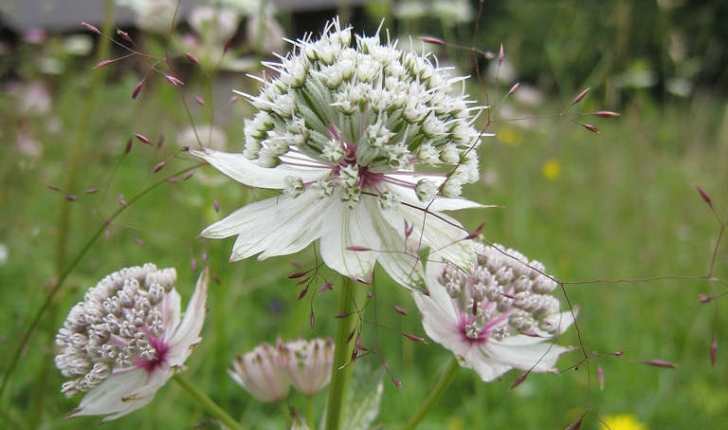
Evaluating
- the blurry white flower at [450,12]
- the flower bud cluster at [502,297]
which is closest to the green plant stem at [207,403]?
the flower bud cluster at [502,297]

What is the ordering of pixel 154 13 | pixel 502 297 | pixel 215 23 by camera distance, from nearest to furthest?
pixel 502 297
pixel 215 23
pixel 154 13

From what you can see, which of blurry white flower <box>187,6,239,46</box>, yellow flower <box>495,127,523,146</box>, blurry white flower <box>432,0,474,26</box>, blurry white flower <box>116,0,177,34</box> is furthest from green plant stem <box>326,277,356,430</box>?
yellow flower <box>495,127,523,146</box>

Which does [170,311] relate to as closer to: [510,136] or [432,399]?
[432,399]

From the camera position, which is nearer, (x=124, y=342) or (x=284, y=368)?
(x=124, y=342)

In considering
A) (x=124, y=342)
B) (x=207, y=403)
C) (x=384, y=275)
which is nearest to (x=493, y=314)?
(x=207, y=403)

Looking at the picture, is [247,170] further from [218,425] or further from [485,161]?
[485,161]

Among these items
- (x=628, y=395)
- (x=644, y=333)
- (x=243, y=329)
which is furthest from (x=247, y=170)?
(x=644, y=333)

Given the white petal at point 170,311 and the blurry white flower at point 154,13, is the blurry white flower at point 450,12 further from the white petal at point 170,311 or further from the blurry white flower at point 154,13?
the white petal at point 170,311
